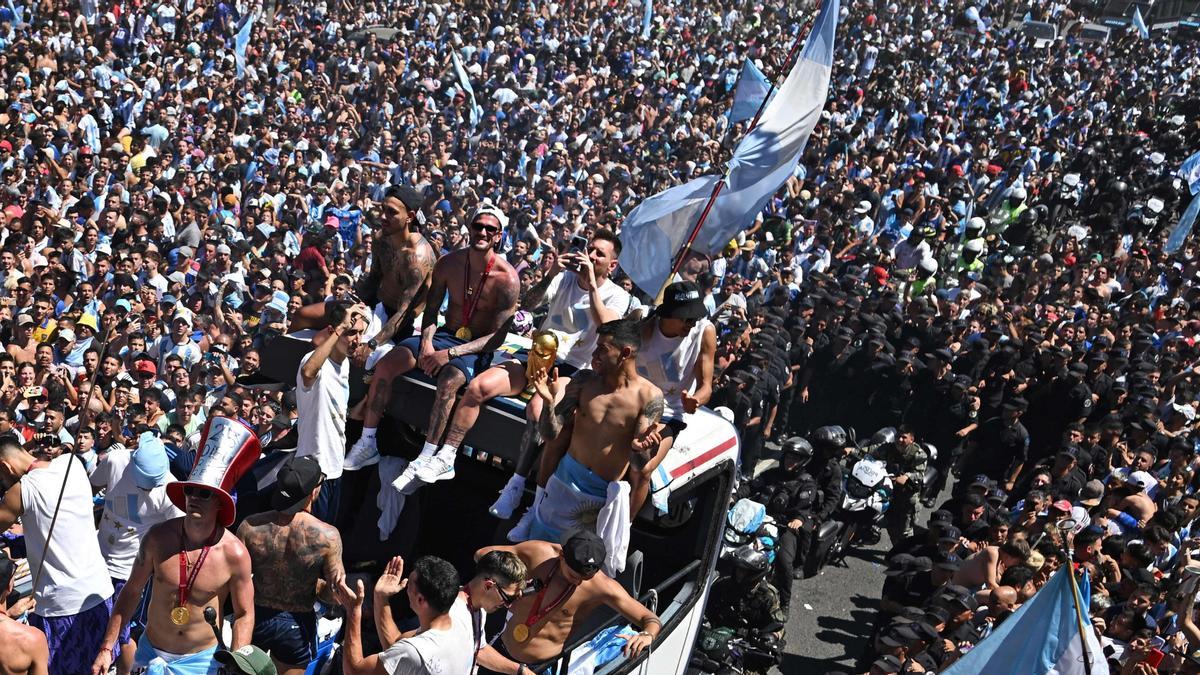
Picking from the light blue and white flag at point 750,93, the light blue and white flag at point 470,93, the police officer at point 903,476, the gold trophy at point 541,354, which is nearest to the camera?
the gold trophy at point 541,354

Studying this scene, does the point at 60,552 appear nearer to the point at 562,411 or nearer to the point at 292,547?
the point at 292,547

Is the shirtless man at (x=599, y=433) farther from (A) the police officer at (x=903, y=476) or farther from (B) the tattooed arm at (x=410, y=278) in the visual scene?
(A) the police officer at (x=903, y=476)

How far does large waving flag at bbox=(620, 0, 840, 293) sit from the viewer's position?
1054 cm

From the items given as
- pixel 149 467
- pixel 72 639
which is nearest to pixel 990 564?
pixel 149 467

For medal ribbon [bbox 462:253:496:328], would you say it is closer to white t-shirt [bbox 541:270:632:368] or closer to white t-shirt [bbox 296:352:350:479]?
white t-shirt [bbox 541:270:632:368]

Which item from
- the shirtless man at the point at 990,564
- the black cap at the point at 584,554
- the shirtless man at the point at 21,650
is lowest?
the shirtless man at the point at 21,650

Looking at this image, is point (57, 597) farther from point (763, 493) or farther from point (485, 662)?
point (763, 493)

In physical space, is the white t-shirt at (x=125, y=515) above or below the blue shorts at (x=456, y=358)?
below

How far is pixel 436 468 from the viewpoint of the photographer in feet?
25.6

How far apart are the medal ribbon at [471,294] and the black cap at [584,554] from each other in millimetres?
2101

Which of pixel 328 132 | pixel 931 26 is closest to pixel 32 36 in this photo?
pixel 328 132

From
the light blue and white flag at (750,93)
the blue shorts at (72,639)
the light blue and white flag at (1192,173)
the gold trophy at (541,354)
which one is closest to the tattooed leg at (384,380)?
the gold trophy at (541,354)

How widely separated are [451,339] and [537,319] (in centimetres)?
315

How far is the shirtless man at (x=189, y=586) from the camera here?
5930 mm
